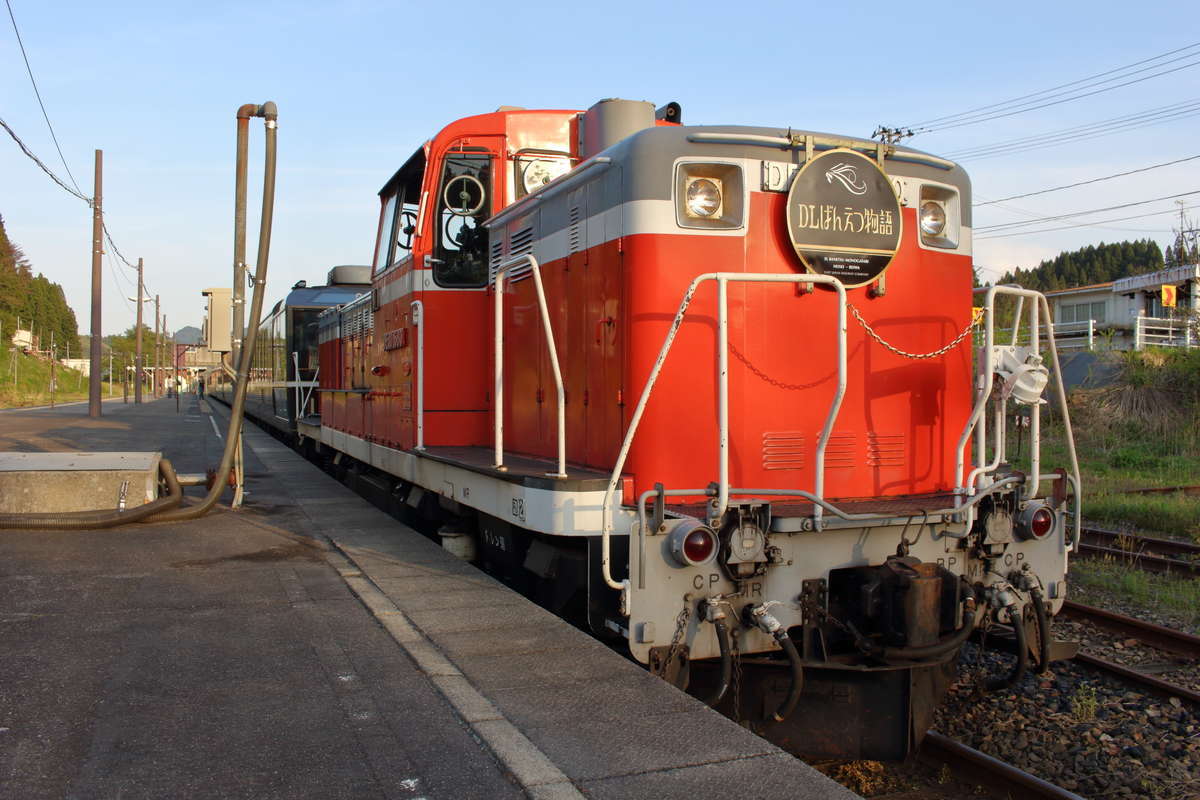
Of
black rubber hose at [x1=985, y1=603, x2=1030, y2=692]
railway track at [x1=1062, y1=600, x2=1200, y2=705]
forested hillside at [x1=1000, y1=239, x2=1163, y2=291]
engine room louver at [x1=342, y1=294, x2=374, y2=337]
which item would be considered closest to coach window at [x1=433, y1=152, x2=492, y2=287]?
A: engine room louver at [x1=342, y1=294, x2=374, y2=337]

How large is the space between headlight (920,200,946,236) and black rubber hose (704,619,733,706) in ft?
8.24

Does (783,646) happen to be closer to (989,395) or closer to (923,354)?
(989,395)

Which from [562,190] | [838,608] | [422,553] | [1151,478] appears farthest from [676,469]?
[1151,478]

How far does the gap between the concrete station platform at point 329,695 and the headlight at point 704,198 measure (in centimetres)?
217

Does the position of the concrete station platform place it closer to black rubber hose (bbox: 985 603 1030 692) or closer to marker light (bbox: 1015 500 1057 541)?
black rubber hose (bbox: 985 603 1030 692)

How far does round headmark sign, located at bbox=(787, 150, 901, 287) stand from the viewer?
461cm

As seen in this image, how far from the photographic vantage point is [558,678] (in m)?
3.93

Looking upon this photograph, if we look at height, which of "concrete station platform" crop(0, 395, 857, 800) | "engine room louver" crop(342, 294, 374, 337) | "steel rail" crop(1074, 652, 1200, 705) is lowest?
"steel rail" crop(1074, 652, 1200, 705)

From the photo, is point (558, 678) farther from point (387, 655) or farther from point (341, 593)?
point (341, 593)

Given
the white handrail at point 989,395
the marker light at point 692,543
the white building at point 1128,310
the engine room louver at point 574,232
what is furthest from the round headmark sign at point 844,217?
the white building at point 1128,310

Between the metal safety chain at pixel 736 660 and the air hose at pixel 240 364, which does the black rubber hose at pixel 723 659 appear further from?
the air hose at pixel 240 364

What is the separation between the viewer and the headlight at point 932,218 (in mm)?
5062

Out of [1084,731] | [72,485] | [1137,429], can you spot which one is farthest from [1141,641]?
[1137,429]

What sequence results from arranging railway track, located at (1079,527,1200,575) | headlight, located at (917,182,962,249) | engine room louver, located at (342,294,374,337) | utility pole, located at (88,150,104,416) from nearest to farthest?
headlight, located at (917,182,962,249), railway track, located at (1079,527,1200,575), engine room louver, located at (342,294,374,337), utility pole, located at (88,150,104,416)
